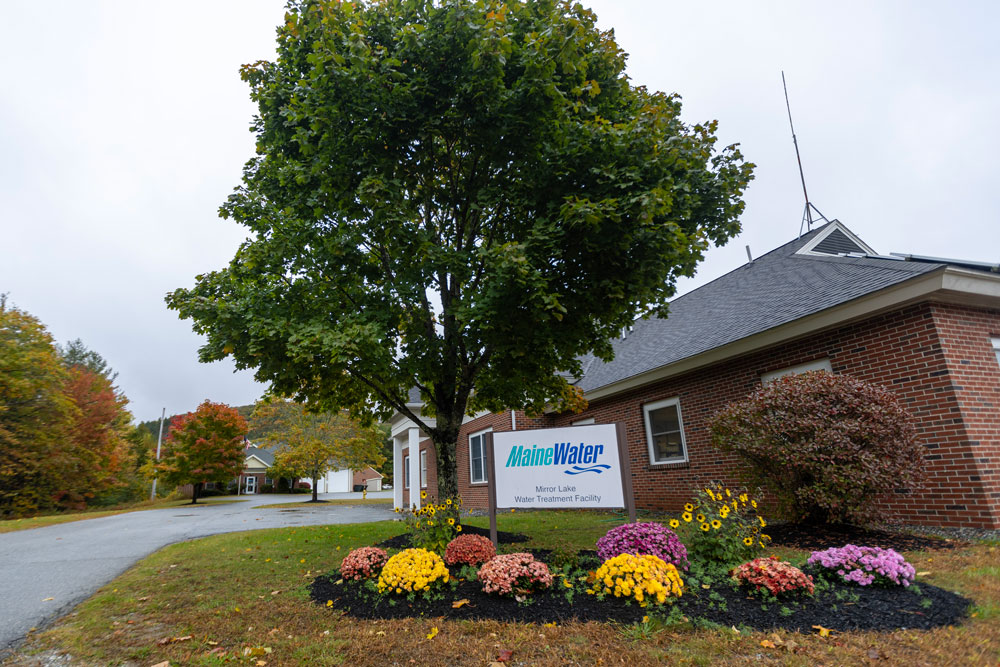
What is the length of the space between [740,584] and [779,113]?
41.6 feet

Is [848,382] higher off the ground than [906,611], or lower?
higher

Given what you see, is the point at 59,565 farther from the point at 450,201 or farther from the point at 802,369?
the point at 802,369

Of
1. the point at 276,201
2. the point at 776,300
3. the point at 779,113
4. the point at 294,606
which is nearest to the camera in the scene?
the point at 294,606

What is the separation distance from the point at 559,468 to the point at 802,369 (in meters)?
5.11

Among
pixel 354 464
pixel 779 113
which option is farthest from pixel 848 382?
pixel 354 464

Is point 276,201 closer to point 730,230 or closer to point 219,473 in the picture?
point 730,230

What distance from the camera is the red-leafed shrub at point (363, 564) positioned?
5.32 m

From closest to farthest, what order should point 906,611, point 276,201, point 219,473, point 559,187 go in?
point 906,611
point 559,187
point 276,201
point 219,473

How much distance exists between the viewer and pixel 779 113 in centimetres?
1298

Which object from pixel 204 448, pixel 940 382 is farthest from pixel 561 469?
pixel 204 448

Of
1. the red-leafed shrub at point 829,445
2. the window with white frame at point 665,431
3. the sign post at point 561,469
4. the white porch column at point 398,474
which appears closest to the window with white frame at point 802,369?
the red-leafed shrub at point 829,445

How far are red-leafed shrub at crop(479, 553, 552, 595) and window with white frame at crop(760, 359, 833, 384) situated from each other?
511cm

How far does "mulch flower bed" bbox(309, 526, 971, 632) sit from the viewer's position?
11.5 feet

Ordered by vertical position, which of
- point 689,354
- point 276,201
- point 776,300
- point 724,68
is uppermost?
point 724,68
